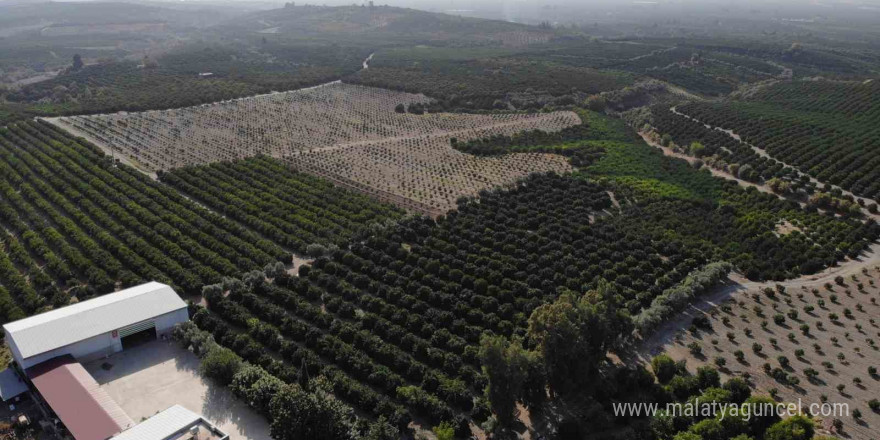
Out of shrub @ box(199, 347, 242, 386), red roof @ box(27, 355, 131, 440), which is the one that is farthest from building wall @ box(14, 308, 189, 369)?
shrub @ box(199, 347, 242, 386)

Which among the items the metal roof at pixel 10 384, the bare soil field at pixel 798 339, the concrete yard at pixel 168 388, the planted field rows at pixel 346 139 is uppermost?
the planted field rows at pixel 346 139

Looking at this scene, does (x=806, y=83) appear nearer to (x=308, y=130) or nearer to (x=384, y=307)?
(x=308, y=130)

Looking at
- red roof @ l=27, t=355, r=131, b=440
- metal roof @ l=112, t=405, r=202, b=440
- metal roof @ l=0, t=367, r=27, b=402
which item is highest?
metal roof @ l=112, t=405, r=202, b=440

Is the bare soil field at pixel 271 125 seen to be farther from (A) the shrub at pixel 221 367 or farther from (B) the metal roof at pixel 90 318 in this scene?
(A) the shrub at pixel 221 367

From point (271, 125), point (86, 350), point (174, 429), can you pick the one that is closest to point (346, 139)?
point (271, 125)

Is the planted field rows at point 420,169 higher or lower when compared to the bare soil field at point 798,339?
higher

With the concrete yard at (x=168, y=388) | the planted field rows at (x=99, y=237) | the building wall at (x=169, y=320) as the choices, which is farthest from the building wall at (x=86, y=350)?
the planted field rows at (x=99, y=237)

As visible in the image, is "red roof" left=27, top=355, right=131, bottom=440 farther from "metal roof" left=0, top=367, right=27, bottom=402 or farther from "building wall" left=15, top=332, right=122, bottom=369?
"metal roof" left=0, top=367, right=27, bottom=402
